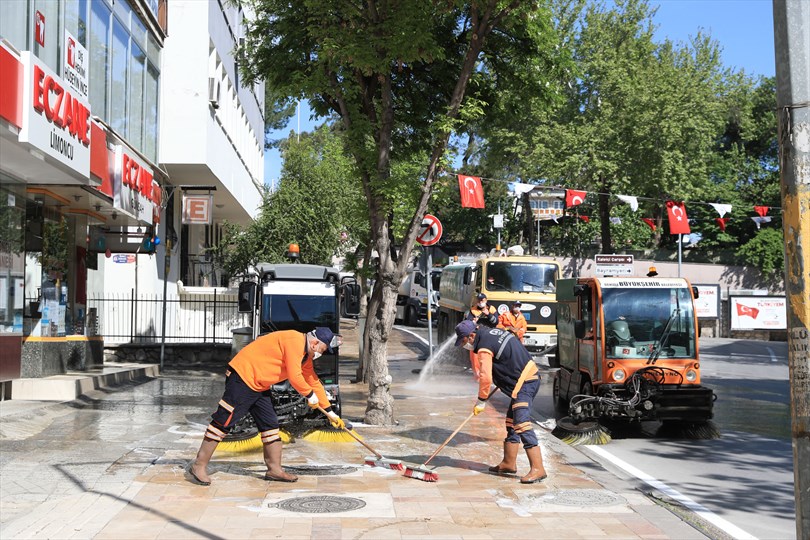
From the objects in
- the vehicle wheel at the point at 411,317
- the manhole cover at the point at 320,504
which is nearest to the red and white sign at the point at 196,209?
the manhole cover at the point at 320,504

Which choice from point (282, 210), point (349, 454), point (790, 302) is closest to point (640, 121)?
point (282, 210)

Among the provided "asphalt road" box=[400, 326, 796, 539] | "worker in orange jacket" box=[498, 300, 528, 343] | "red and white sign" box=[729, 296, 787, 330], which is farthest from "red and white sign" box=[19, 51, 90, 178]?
"red and white sign" box=[729, 296, 787, 330]

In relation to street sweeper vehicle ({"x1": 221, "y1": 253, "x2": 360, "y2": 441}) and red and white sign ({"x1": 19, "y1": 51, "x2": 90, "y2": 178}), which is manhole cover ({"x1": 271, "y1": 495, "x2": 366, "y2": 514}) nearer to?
street sweeper vehicle ({"x1": 221, "y1": 253, "x2": 360, "y2": 441})

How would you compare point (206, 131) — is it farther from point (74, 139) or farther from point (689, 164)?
point (689, 164)

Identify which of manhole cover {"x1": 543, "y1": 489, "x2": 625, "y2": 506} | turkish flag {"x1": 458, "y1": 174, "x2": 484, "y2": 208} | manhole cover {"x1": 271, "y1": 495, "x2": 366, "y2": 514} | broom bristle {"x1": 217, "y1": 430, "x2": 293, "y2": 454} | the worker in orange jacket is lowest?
manhole cover {"x1": 543, "y1": 489, "x2": 625, "y2": 506}

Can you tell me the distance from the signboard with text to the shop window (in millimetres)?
34612

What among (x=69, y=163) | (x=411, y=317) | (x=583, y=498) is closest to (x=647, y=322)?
(x=583, y=498)

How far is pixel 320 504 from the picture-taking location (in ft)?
25.5

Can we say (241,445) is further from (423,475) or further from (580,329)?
(580,329)

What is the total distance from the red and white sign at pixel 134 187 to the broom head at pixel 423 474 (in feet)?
32.5

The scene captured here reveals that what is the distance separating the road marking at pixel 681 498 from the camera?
7.46 meters

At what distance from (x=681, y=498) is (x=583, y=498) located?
1.13 metres

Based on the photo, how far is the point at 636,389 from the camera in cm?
1248

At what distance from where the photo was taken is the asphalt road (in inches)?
319
